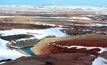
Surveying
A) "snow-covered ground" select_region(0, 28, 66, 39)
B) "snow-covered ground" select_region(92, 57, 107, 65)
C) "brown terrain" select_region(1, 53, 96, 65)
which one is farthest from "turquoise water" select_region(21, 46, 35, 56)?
"snow-covered ground" select_region(92, 57, 107, 65)

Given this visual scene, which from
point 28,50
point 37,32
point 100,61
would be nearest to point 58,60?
point 100,61

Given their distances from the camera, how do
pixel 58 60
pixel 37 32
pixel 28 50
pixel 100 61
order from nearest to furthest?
pixel 58 60 < pixel 100 61 < pixel 28 50 < pixel 37 32

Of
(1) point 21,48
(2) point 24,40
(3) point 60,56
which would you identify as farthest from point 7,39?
(3) point 60,56

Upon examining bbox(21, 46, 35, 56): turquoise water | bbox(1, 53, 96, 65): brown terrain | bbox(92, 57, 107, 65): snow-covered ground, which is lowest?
bbox(21, 46, 35, 56): turquoise water

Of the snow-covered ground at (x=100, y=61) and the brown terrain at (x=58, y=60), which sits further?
the snow-covered ground at (x=100, y=61)

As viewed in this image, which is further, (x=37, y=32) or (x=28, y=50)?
(x=37, y=32)

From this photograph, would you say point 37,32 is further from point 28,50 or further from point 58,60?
point 58,60

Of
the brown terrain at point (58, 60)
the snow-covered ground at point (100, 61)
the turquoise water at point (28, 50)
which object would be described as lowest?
the turquoise water at point (28, 50)

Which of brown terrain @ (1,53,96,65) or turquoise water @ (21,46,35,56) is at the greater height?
brown terrain @ (1,53,96,65)

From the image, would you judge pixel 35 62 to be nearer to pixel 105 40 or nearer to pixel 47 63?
pixel 47 63

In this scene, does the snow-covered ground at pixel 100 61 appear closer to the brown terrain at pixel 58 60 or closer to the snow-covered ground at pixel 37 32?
the brown terrain at pixel 58 60

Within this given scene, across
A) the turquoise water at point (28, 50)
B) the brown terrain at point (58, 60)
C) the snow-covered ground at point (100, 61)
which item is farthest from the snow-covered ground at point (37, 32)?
the snow-covered ground at point (100, 61)

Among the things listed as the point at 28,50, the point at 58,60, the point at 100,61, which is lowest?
the point at 28,50

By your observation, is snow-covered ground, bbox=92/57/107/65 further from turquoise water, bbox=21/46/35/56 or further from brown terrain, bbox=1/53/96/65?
turquoise water, bbox=21/46/35/56
